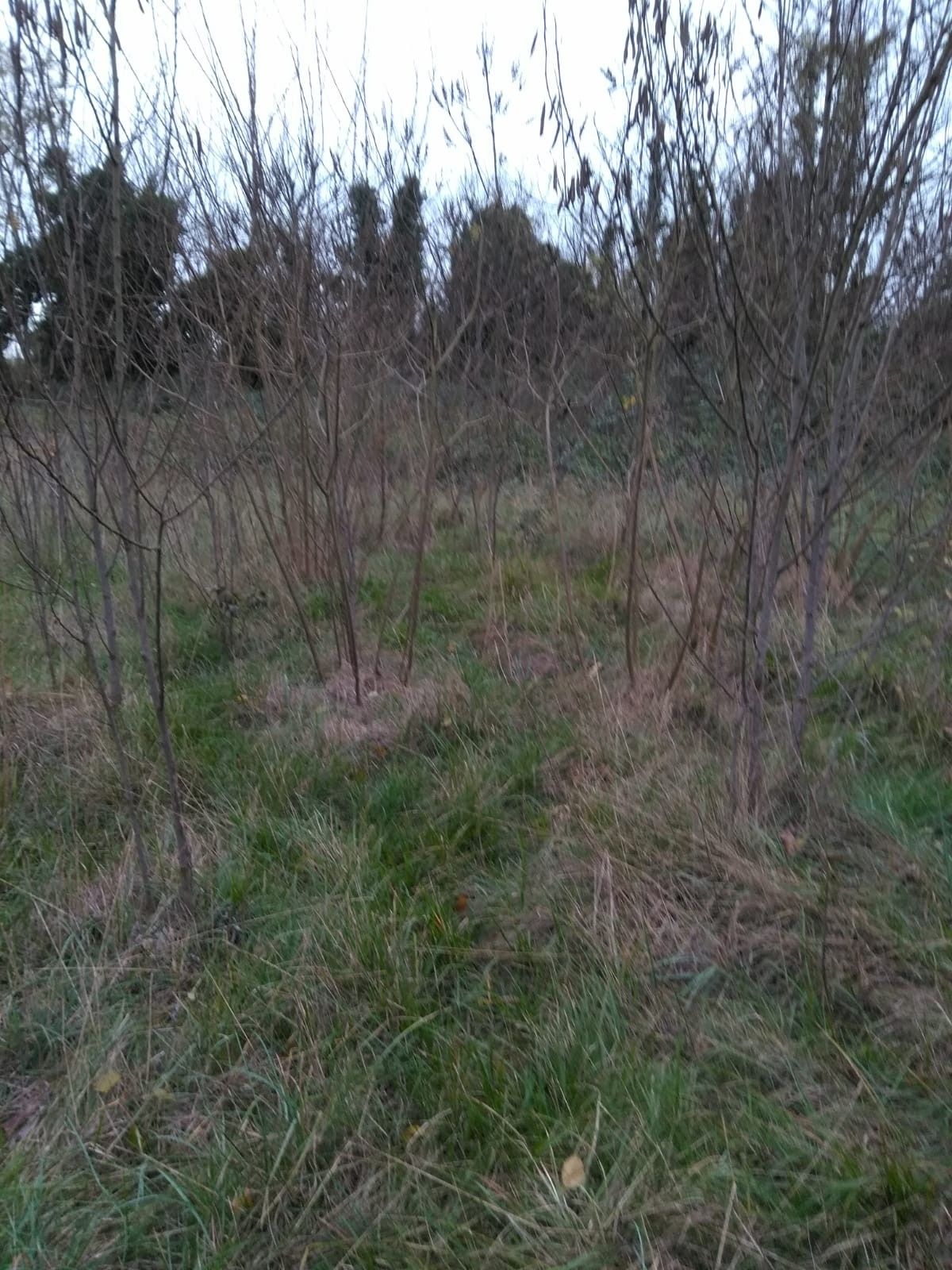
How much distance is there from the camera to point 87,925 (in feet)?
9.64

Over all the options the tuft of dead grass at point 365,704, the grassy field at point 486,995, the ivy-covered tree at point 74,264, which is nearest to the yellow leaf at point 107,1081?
the grassy field at point 486,995

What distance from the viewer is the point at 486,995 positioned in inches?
101

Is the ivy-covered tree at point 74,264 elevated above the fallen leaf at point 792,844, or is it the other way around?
the ivy-covered tree at point 74,264

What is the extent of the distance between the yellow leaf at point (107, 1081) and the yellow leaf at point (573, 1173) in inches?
44.9

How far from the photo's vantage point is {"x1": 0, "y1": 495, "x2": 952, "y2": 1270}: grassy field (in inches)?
75.9

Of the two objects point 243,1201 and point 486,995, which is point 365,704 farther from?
point 243,1201

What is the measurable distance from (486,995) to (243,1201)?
2.65 feet

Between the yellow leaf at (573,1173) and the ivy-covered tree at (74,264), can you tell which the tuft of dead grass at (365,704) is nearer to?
the ivy-covered tree at (74,264)

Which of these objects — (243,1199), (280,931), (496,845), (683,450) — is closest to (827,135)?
(683,450)

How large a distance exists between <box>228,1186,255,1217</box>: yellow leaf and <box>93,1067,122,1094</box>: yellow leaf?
51 cm

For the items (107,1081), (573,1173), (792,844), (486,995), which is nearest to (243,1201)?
(107,1081)

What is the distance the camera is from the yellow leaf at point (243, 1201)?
6.47 ft

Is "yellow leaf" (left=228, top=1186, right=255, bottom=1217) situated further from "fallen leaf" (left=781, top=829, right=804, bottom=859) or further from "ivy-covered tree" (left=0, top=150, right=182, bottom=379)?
"ivy-covered tree" (left=0, top=150, right=182, bottom=379)

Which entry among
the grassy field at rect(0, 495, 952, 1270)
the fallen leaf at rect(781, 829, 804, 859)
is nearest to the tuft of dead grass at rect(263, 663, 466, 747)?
the grassy field at rect(0, 495, 952, 1270)
